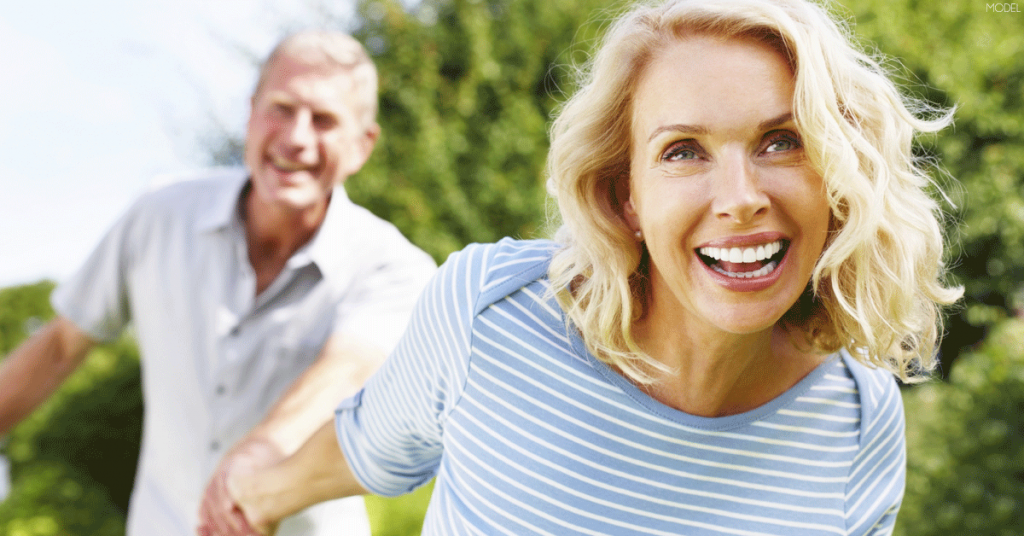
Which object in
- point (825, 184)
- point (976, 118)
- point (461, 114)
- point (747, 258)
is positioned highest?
point (825, 184)

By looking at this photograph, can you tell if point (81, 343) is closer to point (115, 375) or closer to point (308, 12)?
point (115, 375)

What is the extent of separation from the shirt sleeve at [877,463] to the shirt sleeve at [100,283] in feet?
7.25

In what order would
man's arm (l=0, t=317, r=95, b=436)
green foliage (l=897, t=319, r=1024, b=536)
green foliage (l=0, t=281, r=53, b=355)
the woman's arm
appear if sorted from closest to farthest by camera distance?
the woman's arm → man's arm (l=0, t=317, r=95, b=436) → green foliage (l=897, t=319, r=1024, b=536) → green foliage (l=0, t=281, r=53, b=355)

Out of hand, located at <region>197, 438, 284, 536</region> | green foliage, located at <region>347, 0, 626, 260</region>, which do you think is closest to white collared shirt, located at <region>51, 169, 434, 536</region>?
hand, located at <region>197, 438, 284, 536</region>

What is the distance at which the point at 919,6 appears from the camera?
7371 millimetres

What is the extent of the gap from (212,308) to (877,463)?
190 centimetres

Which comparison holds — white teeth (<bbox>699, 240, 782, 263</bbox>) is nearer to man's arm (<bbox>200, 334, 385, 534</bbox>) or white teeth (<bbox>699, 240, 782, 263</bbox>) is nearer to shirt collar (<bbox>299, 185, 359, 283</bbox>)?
man's arm (<bbox>200, 334, 385, 534</bbox>)

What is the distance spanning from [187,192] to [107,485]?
149 inches

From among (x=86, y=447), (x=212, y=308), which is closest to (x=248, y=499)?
(x=212, y=308)

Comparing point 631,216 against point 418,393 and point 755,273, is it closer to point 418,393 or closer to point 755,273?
point 755,273

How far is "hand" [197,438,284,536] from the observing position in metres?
2.05

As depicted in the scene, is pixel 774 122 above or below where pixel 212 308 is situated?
above

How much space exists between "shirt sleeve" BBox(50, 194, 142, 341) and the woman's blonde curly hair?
Answer: 5.39 ft

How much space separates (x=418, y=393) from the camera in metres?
1.71
